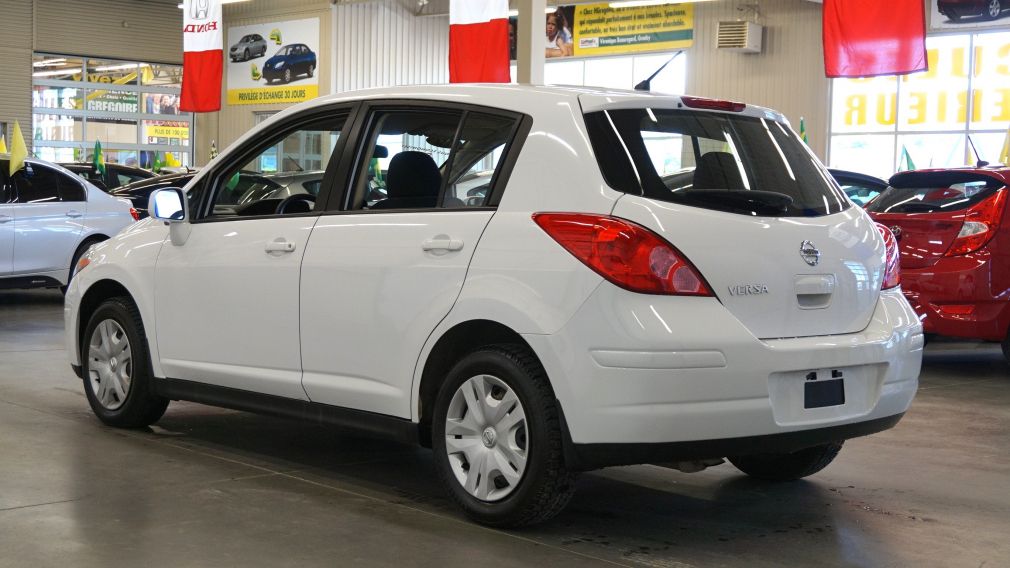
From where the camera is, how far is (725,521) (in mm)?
4621

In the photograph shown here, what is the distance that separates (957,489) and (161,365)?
11.7ft

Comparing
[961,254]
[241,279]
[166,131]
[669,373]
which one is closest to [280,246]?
Answer: [241,279]

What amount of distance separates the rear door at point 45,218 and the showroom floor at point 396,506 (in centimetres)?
591

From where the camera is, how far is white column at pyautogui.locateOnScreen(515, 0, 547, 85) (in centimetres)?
1333

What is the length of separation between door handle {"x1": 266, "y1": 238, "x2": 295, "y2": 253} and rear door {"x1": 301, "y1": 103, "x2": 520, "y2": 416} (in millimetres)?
118

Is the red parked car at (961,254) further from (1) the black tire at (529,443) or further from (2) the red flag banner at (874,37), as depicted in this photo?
(1) the black tire at (529,443)

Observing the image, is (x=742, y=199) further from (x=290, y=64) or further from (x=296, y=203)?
(x=290, y=64)

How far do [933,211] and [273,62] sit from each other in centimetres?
2389

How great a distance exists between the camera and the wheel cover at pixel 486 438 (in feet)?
14.0

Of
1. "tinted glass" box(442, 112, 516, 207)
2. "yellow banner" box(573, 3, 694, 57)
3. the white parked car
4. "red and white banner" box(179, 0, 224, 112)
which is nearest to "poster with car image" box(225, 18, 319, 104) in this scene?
"yellow banner" box(573, 3, 694, 57)

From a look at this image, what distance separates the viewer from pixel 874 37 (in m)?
12.5

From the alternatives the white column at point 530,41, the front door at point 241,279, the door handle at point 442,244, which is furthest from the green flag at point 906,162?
the door handle at point 442,244

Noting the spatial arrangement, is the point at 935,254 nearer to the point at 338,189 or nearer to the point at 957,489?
the point at 957,489

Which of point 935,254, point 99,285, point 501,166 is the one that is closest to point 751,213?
point 501,166
